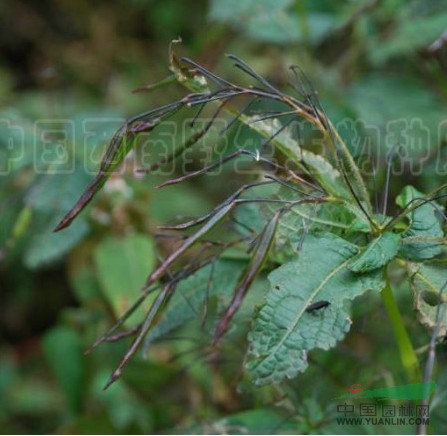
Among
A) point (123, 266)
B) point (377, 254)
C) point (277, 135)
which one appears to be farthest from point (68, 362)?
point (377, 254)

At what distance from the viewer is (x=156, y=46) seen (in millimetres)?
2963

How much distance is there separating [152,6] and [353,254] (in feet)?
7.38

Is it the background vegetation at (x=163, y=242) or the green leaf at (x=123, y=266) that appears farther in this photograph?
the green leaf at (x=123, y=266)

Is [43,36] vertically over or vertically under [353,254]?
over

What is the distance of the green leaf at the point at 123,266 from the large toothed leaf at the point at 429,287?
2.91 ft

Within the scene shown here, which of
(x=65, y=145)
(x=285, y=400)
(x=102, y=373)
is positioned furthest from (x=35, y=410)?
(x=285, y=400)

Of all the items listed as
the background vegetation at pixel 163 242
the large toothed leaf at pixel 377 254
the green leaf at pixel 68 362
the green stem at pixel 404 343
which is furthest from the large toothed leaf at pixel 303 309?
the green leaf at pixel 68 362

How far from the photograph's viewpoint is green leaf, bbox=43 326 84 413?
1.88 m

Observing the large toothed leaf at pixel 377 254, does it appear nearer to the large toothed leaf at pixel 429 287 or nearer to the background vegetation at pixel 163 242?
the large toothed leaf at pixel 429 287

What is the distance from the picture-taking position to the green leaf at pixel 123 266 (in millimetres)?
1715

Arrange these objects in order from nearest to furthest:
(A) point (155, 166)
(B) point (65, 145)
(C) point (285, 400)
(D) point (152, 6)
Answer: (A) point (155, 166), (C) point (285, 400), (B) point (65, 145), (D) point (152, 6)

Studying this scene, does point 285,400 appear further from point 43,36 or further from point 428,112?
point 43,36

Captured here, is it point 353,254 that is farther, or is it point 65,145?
point 65,145

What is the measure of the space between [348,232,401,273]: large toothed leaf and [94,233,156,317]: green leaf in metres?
0.88
